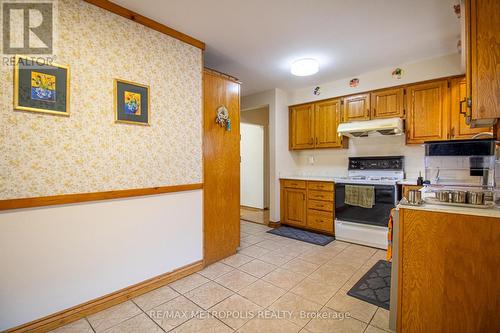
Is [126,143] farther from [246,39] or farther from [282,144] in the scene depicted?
[282,144]

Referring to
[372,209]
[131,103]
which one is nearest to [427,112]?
[372,209]

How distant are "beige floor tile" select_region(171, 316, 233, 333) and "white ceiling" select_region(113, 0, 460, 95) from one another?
2.48 m

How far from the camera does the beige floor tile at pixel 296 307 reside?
5.85 ft

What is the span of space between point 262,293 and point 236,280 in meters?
0.34

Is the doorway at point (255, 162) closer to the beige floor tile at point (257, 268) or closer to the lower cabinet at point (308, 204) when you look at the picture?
the lower cabinet at point (308, 204)

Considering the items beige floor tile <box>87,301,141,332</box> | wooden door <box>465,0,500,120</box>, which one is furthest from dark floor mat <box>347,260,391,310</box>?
beige floor tile <box>87,301,141,332</box>

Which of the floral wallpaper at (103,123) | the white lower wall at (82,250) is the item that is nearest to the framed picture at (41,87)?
the floral wallpaper at (103,123)

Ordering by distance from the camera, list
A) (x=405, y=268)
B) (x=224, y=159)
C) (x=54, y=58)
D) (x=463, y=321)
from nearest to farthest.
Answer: (x=463, y=321), (x=405, y=268), (x=54, y=58), (x=224, y=159)

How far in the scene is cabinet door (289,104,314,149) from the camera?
4180mm

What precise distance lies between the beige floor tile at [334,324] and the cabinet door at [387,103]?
9.03 ft

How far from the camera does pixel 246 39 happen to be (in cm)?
252

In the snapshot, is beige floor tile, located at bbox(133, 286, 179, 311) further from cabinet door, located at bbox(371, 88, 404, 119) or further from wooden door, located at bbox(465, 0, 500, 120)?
cabinet door, located at bbox(371, 88, 404, 119)

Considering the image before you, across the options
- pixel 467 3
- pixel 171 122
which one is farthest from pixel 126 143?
pixel 467 3

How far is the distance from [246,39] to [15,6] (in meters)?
1.81
